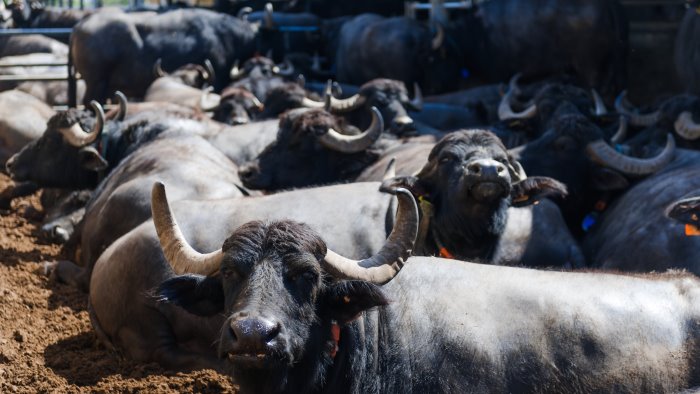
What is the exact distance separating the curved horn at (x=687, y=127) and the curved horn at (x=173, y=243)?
6.25m

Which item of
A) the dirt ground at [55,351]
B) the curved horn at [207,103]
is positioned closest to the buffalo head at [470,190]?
the dirt ground at [55,351]

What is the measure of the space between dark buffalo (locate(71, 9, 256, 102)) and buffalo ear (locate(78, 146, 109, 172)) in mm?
6792

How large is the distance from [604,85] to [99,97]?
8.12 metres

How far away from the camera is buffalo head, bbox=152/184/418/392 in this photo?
4.51 metres

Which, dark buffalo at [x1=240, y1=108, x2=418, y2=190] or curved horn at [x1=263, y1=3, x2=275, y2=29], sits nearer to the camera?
dark buffalo at [x1=240, y1=108, x2=418, y2=190]

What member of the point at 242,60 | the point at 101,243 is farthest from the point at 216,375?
the point at 242,60

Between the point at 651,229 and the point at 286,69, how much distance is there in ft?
38.4

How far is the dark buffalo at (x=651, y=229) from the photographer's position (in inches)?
307

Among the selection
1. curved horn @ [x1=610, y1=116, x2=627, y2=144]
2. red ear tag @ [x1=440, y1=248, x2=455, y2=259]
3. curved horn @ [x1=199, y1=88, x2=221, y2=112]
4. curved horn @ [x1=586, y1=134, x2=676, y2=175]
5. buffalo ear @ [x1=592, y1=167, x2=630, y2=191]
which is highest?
red ear tag @ [x1=440, y1=248, x2=455, y2=259]

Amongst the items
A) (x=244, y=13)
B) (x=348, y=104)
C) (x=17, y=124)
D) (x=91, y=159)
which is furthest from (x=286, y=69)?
(x=91, y=159)

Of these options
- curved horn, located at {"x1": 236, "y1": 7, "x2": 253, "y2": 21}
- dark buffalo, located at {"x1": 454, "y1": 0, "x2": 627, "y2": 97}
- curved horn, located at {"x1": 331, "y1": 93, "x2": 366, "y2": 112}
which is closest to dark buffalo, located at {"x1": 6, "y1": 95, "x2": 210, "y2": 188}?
curved horn, located at {"x1": 331, "y1": 93, "x2": 366, "y2": 112}

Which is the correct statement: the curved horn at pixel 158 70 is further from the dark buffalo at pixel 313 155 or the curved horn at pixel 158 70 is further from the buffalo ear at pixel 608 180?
the buffalo ear at pixel 608 180

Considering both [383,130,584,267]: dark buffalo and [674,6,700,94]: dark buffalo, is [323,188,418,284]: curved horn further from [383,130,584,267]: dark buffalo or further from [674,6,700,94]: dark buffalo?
[674,6,700,94]: dark buffalo

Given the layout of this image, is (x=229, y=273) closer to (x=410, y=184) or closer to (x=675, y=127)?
(x=410, y=184)
